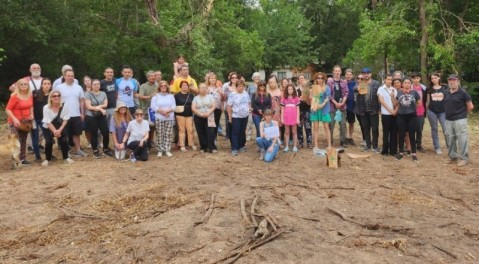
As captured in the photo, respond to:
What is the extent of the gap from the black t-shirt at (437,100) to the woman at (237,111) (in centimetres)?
360

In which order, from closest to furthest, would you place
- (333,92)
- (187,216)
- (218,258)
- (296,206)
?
(218,258)
(187,216)
(296,206)
(333,92)

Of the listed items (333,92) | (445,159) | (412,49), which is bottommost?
(445,159)

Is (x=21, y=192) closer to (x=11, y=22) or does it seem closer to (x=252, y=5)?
(x=11, y=22)

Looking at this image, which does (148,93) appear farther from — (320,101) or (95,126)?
(320,101)

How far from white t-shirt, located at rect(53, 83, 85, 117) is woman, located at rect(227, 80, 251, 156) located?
9.40ft

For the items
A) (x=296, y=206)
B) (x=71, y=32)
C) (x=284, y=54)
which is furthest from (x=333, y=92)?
(x=284, y=54)

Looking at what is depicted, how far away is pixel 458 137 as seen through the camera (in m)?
8.36

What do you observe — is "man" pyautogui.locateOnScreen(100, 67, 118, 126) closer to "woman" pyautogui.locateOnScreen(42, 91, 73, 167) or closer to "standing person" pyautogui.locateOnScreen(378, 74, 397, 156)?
"woman" pyautogui.locateOnScreen(42, 91, 73, 167)

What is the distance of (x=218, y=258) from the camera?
4.27 m

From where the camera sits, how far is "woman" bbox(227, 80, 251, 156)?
9.16 m

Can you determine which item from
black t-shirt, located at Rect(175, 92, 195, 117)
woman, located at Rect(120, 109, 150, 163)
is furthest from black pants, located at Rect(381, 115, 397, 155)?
woman, located at Rect(120, 109, 150, 163)

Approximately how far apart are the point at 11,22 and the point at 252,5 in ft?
94.1

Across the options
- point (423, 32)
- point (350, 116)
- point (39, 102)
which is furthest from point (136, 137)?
point (423, 32)

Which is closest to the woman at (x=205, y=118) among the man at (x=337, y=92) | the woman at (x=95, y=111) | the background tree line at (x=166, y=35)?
the woman at (x=95, y=111)
